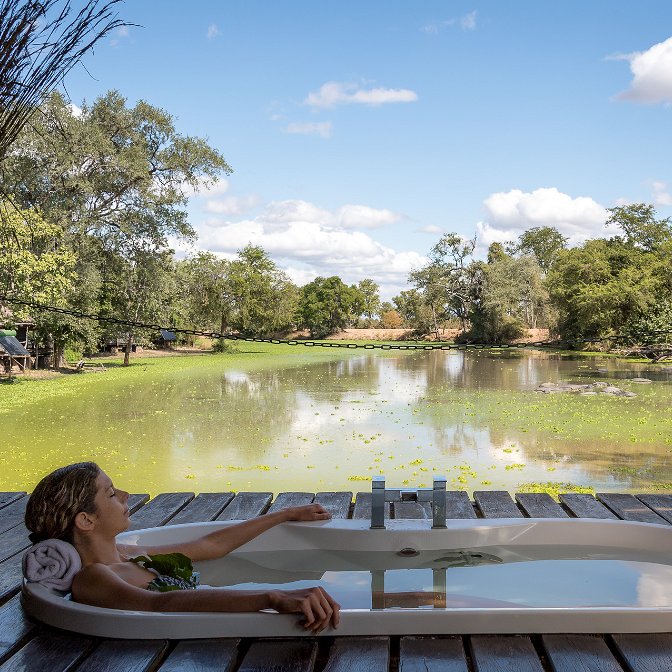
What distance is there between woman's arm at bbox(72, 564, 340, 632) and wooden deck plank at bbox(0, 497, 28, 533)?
0.87 m

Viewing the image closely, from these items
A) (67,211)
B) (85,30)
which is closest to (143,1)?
(67,211)

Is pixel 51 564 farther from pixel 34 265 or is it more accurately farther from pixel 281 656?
pixel 34 265

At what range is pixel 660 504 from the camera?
288cm

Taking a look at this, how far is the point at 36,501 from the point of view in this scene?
1760 millimetres

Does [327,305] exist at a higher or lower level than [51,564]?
higher

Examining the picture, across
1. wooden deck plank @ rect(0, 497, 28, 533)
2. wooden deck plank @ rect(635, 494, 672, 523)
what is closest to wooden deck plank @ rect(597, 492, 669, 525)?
wooden deck plank @ rect(635, 494, 672, 523)

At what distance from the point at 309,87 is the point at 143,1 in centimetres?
2144

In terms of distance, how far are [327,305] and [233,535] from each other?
Answer: 1255 inches

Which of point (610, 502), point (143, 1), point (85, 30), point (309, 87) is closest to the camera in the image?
point (85, 30)

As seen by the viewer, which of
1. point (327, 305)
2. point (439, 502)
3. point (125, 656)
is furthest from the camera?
point (327, 305)

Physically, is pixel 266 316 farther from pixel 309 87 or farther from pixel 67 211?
pixel 309 87

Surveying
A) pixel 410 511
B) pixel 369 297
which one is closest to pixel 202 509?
pixel 410 511

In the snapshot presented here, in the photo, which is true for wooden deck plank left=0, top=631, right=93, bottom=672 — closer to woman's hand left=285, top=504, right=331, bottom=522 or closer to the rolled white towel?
the rolled white towel

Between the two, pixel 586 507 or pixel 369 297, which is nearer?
pixel 586 507
